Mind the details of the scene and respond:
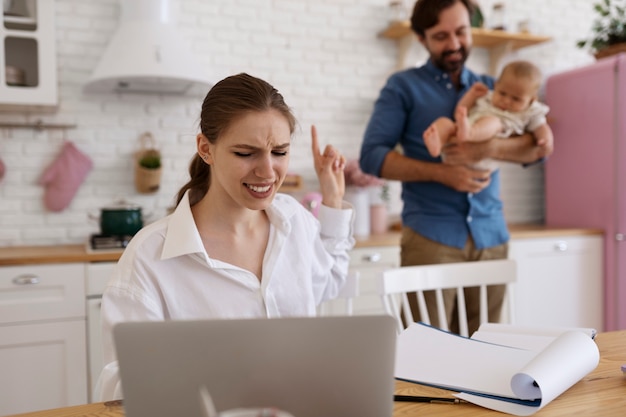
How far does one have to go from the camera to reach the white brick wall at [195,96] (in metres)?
3.09

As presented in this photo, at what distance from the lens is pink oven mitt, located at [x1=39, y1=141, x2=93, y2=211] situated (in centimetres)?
307

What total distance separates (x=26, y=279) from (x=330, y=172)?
5.28ft

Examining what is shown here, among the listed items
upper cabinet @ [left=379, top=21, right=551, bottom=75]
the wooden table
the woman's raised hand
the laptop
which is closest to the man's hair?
the woman's raised hand

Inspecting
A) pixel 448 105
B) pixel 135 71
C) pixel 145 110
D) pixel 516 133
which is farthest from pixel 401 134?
pixel 145 110

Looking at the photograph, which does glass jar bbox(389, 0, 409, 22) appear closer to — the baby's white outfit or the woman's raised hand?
the baby's white outfit

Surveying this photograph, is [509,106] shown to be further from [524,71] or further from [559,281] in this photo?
[559,281]

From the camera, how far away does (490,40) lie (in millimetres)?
3840

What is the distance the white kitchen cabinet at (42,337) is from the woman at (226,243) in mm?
1378

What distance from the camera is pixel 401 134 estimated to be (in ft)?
7.68

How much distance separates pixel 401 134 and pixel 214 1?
1.63 meters

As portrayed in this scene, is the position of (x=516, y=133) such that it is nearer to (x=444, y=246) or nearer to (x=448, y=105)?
(x=448, y=105)

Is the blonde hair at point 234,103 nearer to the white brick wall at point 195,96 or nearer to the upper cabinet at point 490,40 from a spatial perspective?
the white brick wall at point 195,96

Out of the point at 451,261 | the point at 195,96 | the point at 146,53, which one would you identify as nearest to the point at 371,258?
the point at 451,261

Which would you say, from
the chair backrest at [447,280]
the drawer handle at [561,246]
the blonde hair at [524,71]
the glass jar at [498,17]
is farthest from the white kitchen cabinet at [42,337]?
the glass jar at [498,17]
